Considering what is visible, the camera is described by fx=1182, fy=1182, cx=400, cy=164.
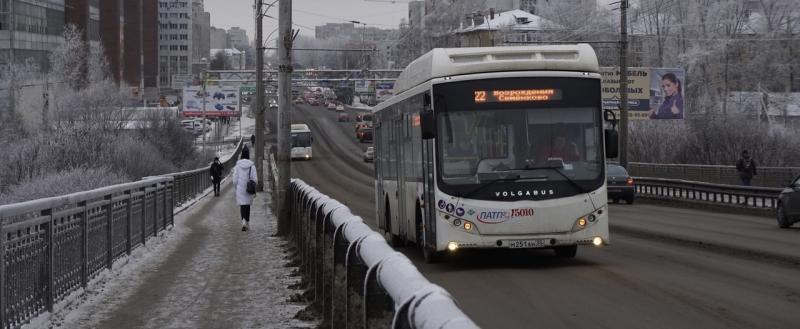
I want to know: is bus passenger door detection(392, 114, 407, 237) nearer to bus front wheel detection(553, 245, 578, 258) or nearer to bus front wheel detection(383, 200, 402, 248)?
bus front wheel detection(383, 200, 402, 248)

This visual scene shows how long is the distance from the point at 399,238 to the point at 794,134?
1980 inches

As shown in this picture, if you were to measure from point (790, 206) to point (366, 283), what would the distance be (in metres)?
21.5

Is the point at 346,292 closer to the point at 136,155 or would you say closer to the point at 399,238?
the point at 399,238

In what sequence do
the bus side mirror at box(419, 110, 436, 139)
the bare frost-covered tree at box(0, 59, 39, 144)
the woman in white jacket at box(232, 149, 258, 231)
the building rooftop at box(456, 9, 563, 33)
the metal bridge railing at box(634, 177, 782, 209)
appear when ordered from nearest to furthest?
the bus side mirror at box(419, 110, 436, 139), the woman in white jacket at box(232, 149, 258, 231), the metal bridge railing at box(634, 177, 782, 209), the bare frost-covered tree at box(0, 59, 39, 144), the building rooftop at box(456, 9, 563, 33)

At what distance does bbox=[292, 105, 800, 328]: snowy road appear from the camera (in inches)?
432

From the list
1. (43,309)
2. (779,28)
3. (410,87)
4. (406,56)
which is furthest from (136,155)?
(406,56)

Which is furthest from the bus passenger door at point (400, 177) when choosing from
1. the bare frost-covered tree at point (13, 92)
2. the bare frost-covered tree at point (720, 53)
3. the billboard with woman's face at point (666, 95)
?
the bare frost-covered tree at point (13, 92)

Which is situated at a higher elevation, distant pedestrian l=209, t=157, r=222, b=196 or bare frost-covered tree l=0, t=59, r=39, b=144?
bare frost-covered tree l=0, t=59, r=39, b=144

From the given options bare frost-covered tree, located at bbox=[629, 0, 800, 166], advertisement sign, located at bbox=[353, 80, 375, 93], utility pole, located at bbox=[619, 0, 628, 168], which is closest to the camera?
utility pole, located at bbox=[619, 0, 628, 168]

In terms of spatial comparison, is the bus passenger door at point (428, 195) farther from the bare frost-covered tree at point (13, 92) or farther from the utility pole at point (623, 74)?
the bare frost-covered tree at point (13, 92)

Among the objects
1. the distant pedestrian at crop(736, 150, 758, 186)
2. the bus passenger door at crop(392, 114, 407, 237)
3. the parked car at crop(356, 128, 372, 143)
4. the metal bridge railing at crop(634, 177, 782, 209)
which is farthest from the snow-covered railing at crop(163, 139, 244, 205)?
the parked car at crop(356, 128, 372, 143)

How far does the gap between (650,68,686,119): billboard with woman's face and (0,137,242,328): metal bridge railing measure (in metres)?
46.9

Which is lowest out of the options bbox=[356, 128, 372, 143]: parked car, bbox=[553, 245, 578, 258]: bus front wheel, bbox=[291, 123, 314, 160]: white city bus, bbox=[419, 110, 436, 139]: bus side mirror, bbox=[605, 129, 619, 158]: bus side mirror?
bbox=[553, 245, 578, 258]: bus front wheel

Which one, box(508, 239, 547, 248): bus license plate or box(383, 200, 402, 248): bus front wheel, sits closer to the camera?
box(508, 239, 547, 248): bus license plate
